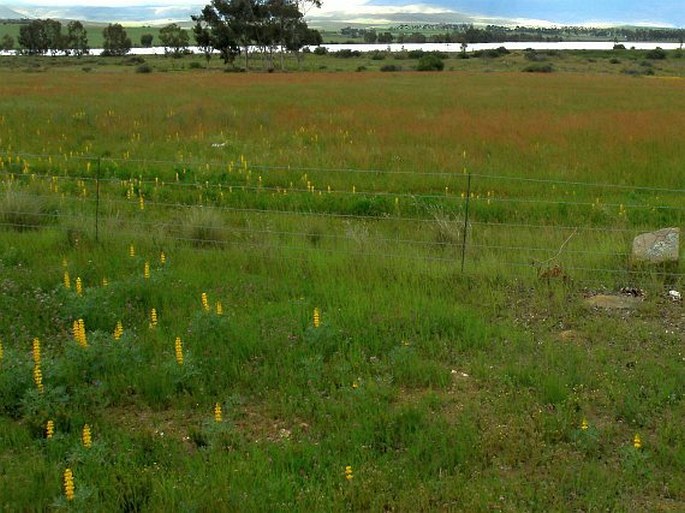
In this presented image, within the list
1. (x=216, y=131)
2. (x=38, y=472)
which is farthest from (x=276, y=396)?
(x=216, y=131)

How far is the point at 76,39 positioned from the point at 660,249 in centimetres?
13191

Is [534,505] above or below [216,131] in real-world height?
below

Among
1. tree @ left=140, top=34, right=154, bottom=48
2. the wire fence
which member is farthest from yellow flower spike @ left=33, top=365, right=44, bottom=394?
tree @ left=140, top=34, right=154, bottom=48

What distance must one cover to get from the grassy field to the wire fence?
0.06 meters

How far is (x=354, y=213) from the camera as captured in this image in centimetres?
1266

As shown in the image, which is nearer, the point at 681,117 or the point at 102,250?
the point at 102,250

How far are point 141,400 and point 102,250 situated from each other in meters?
4.08

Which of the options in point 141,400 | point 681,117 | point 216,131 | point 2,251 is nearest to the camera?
point 141,400

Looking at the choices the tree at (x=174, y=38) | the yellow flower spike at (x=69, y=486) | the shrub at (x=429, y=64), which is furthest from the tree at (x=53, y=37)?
the yellow flower spike at (x=69, y=486)

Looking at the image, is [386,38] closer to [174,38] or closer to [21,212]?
[174,38]

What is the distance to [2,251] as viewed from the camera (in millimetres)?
9336

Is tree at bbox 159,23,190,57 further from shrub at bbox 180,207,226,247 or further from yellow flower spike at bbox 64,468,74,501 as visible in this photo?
yellow flower spike at bbox 64,468,74,501

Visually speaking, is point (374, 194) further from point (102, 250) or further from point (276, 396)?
point (276, 396)

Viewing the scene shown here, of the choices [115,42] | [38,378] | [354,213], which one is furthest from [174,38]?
[38,378]
